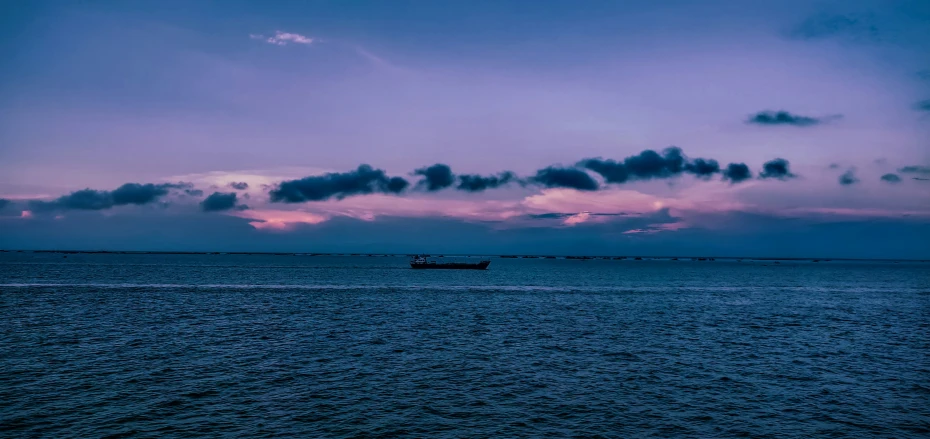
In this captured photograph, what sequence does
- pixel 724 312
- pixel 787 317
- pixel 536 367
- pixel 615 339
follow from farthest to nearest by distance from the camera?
1. pixel 724 312
2. pixel 787 317
3. pixel 615 339
4. pixel 536 367

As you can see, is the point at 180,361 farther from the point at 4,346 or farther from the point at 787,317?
the point at 787,317

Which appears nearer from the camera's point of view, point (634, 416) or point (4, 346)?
point (634, 416)

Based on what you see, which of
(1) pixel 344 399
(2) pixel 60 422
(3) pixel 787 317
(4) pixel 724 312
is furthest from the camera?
(4) pixel 724 312

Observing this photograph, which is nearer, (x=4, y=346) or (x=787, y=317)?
(x=4, y=346)

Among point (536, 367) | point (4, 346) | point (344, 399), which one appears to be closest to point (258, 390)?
point (344, 399)

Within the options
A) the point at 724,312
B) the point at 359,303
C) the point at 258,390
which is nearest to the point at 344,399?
the point at 258,390

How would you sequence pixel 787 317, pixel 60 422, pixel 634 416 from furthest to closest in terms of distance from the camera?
pixel 787 317
pixel 634 416
pixel 60 422

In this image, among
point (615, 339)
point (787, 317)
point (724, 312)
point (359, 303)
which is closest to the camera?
point (615, 339)

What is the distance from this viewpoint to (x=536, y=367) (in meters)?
38.4

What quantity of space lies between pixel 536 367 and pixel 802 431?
53.8 ft

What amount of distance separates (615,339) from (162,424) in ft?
125

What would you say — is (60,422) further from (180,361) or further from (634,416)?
(634,416)

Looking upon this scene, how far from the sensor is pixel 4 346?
43.6 meters

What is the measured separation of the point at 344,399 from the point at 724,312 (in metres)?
64.3
